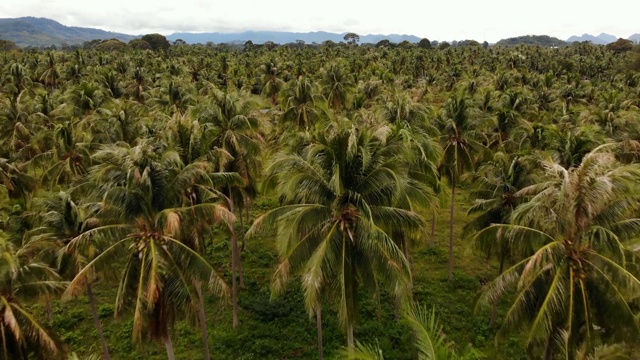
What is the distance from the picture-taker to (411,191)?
47.8 ft

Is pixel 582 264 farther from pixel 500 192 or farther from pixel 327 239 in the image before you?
pixel 327 239

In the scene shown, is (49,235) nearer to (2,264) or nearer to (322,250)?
(2,264)

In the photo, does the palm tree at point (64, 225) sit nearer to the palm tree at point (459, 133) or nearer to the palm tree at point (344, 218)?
the palm tree at point (344, 218)

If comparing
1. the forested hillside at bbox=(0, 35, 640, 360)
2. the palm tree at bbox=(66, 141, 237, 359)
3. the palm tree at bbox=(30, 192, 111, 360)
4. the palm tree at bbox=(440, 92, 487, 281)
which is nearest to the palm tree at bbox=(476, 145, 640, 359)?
the forested hillside at bbox=(0, 35, 640, 360)

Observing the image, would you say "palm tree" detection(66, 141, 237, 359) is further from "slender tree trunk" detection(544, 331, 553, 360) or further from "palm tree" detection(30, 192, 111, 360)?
"slender tree trunk" detection(544, 331, 553, 360)

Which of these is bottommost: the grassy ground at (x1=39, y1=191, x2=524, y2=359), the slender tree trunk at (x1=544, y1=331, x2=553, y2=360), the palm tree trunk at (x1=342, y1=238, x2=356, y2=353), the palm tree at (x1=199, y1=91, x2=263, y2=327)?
the grassy ground at (x1=39, y1=191, x2=524, y2=359)

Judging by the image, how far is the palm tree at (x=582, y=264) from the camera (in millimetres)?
11156

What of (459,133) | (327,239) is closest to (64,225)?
(327,239)

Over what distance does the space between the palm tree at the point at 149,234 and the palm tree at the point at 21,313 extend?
136cm

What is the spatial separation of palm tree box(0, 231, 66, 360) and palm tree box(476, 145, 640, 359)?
508 inches

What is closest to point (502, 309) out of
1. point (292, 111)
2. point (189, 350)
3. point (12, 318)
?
point (189, 350)

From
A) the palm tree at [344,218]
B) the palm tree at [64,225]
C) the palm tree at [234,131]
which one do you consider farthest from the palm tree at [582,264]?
the palm tree at [64,225]

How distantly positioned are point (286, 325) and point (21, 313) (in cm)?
1228

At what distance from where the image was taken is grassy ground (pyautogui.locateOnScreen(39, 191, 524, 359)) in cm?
1984
